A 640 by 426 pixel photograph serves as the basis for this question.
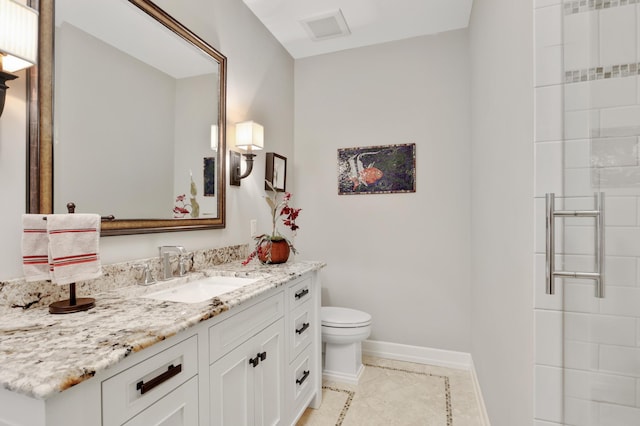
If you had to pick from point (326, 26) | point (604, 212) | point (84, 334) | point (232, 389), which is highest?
point (326, 26)

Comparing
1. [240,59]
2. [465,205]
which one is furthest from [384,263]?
[240,59]

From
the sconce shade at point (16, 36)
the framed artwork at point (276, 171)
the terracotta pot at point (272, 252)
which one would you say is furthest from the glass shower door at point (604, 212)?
the framed artwork at point (276, 171)

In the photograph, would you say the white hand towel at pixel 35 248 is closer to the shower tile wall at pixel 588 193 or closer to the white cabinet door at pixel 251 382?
the white cabinet door at pixel 251 382

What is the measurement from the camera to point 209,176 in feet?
6.21

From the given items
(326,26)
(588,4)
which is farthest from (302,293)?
(326,26)

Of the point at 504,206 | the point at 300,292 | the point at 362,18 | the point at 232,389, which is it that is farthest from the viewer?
the point at 362,18

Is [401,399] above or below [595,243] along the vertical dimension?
below

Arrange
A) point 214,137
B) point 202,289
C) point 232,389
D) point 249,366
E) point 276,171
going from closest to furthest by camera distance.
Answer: point 232,389 < point 249,366 < point 202,289 < point 214,137 < point 276,171

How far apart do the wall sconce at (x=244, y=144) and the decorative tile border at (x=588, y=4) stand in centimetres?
162

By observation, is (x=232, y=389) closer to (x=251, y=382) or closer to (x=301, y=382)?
(x=251, y=382)

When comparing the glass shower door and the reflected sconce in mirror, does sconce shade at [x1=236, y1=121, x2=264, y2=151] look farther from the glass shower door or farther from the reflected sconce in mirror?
the glass shower door

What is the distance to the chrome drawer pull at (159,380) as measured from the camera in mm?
822

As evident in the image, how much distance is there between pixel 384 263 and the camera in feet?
9.05

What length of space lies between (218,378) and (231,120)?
1.54 m
